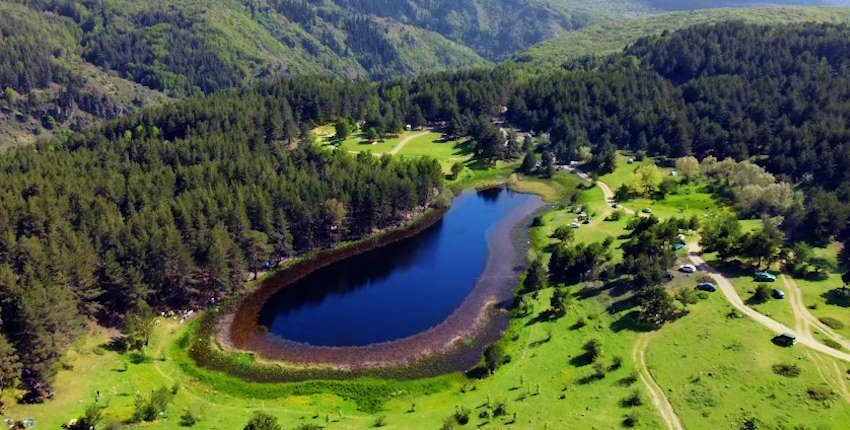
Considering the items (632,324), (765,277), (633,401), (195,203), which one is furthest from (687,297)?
(195,203)

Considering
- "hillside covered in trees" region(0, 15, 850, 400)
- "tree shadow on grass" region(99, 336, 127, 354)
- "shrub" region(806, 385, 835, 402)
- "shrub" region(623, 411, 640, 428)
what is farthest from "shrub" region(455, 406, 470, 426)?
"tree shadow on grass" region(99, 336, 127, 354)

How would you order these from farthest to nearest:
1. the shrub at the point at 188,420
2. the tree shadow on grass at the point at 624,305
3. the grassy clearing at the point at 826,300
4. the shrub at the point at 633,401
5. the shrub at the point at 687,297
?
the tree shadow on grass at the point at 624,305 → the shrub at the point at 687,297 → the grassy clearing at the point at 826,300 → the shrub at the point at 188,420 → the shrub at the point at 633,401

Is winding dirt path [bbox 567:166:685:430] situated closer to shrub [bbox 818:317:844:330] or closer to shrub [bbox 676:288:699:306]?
shrub [bbox 676:288:699:306]

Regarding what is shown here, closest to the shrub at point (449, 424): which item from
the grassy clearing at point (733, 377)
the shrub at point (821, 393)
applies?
the grassy clearing at point (733, 377)

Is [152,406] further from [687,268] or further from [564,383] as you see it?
[687,268]

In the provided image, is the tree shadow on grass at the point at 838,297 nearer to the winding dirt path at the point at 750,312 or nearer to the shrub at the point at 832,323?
the shrub at the point at 832,323

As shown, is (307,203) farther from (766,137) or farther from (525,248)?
(766,137)
